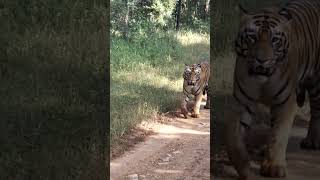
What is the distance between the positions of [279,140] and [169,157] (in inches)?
75.1

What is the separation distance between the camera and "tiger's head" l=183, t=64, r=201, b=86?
513cm

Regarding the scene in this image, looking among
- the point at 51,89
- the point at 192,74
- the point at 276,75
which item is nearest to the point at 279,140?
the point at 276,75

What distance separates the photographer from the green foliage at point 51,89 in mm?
2582

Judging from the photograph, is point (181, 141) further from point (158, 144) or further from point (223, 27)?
point (223, 27)

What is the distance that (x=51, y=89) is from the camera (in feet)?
8.63

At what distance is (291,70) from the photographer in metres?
2.38

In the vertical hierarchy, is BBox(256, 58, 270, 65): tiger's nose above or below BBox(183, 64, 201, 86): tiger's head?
above

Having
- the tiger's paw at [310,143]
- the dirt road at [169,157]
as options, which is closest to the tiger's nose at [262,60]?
the tiger's paw at [310,143]

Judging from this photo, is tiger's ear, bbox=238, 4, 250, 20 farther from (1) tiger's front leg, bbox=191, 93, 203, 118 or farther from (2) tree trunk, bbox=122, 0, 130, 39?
(2) tree trunk, bbox=122, 0, 130, 39

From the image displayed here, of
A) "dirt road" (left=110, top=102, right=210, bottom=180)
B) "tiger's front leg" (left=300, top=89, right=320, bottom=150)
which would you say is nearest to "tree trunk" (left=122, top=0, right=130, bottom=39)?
"dirt road" (left=110, top=102, right=210, bottom=180)

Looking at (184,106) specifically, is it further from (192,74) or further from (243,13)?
(243,13)

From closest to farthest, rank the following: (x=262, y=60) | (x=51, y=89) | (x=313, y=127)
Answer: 1. (x=262, y=60)
2. (x=313, y=127)
3. (x=51, y=89)

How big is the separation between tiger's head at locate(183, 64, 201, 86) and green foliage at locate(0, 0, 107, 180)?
2.57 m

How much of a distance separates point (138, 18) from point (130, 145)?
1.73 meters
